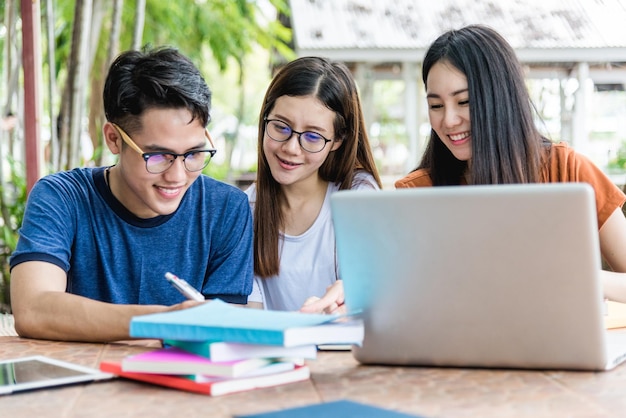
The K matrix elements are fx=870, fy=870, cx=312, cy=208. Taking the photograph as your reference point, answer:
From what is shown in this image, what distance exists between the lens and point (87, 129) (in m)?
10.0

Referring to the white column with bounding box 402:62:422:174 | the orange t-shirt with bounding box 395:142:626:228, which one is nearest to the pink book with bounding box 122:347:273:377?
the orange t-shirt with bounding box 395:142:626:228

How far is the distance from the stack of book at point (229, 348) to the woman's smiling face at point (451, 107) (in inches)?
41.4

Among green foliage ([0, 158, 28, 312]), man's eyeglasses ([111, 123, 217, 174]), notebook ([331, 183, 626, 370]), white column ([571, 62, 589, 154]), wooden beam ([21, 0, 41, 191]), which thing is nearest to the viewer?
notebook ([331, 183, 626, 370])

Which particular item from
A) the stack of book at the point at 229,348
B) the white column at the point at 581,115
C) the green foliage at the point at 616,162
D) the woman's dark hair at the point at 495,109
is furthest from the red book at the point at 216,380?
the white column at the point at 581,115

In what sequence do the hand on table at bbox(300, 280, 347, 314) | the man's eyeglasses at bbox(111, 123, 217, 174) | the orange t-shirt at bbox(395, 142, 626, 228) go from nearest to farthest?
1. the hand on table at bbox(300, 280, 347, 314)
2. the man's eyeglasses at bbox(111, 123, 217, 174)
3. the orange t-shirt at bbox(395, 142, 626, 228)

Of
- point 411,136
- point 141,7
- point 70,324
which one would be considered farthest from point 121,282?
point 411,136

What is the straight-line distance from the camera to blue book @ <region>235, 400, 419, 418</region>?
1184mm

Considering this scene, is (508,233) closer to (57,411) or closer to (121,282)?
(57,411)

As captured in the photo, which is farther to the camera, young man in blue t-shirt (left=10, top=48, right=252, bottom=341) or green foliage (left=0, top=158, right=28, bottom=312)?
green foliage (left=0, top=158, right=28, bottom=312)

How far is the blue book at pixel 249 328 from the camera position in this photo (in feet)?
4.42

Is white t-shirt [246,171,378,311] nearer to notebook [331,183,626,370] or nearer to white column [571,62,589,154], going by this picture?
notebook [331,183,626,370]

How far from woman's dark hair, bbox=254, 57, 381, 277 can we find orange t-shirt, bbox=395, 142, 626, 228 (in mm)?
580

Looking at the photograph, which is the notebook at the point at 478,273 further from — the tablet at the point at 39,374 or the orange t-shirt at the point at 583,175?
the orange t-shirt at the point at 583,175

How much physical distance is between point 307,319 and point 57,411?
0.42 m
